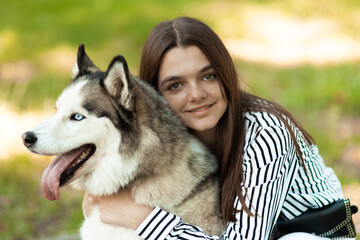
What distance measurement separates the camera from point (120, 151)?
2.43 meters

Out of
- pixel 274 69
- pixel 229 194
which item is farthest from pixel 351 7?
pixel 229 194

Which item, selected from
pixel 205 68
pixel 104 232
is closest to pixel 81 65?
pixel 205 68

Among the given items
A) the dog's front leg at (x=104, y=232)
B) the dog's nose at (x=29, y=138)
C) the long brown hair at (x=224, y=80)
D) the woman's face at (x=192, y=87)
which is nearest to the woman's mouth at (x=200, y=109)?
the woman's face at (x=192, y=87)

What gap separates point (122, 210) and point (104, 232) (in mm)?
177

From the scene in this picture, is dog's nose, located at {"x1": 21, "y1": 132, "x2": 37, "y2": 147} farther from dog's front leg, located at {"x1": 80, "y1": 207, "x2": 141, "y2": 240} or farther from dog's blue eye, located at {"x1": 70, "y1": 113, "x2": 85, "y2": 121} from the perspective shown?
dog's front leg, located at {"x1": 80, "y1": 207, "x2": 141, "y2": 240}

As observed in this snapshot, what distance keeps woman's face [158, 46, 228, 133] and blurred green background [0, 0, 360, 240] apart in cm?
214

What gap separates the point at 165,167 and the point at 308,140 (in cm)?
113

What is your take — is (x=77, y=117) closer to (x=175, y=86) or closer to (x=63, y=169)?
(x=63, y=169)

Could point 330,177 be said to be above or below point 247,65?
below

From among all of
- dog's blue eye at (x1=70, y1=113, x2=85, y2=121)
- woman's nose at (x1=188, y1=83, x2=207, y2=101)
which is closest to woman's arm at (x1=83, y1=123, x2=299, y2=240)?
woman's nose at (x1=188, y1=83, x2=207, y2=101)

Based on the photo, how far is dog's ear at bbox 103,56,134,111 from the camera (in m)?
2.36

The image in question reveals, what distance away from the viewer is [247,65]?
7.77m

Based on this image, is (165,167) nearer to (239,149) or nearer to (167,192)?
(167,192)

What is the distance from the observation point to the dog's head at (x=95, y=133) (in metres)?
2.37
